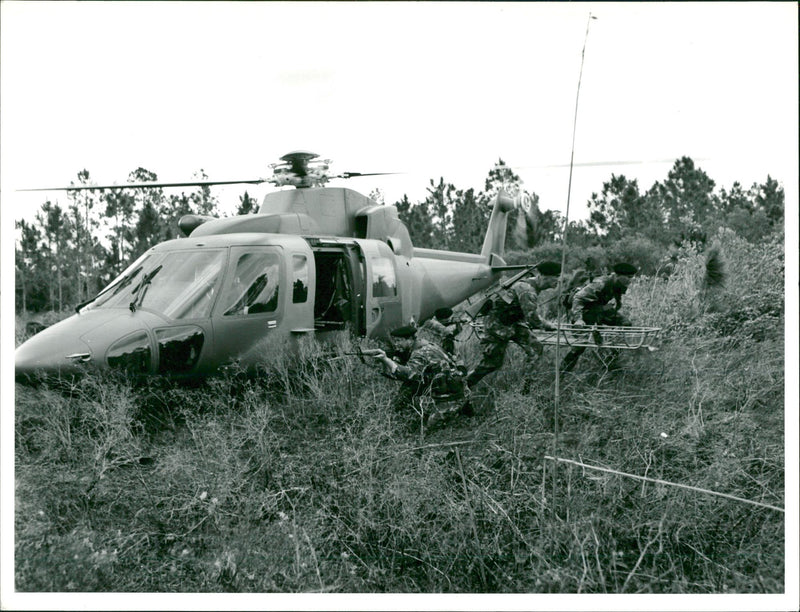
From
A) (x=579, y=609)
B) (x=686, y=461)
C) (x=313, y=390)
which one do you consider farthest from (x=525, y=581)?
(x=313, y=390)

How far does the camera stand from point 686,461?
4.82 meters

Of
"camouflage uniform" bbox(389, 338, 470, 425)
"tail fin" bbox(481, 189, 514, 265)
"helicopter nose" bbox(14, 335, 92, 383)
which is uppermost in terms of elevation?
"tail fin" bbox(481, 189, 514, 265)

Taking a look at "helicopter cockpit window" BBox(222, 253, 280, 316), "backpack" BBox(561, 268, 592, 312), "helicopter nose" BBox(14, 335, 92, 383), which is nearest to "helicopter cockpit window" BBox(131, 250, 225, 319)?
"helicopter cockpit window" BBox(222, 253, 280, 316)

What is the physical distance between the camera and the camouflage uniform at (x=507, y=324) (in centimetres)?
618

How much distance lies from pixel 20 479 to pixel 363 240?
3.91 m

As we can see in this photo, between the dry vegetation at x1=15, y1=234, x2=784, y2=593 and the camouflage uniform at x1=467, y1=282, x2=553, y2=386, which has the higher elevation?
the camouflage uniform at x1=467, y1=282, x2=553, y2=386

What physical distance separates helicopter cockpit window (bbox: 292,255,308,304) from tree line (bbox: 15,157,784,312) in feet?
14.8

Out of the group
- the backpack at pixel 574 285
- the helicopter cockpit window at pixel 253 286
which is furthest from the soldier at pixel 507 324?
the helicopter cockpit window at pixel 253 286

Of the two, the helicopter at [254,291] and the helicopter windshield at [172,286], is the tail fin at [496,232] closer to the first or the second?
the helicopter at [254,291]

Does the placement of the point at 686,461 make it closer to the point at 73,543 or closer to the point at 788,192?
the point at 788,192

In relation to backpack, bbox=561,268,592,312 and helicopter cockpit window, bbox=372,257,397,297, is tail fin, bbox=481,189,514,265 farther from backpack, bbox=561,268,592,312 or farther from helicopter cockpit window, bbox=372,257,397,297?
helicopter cockpit window, bbox=372,257,397,297

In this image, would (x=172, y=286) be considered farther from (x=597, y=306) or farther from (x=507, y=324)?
(x=597, y=306)

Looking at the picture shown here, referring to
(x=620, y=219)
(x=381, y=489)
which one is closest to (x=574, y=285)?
(x=381, y=489)

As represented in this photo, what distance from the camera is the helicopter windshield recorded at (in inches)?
216
